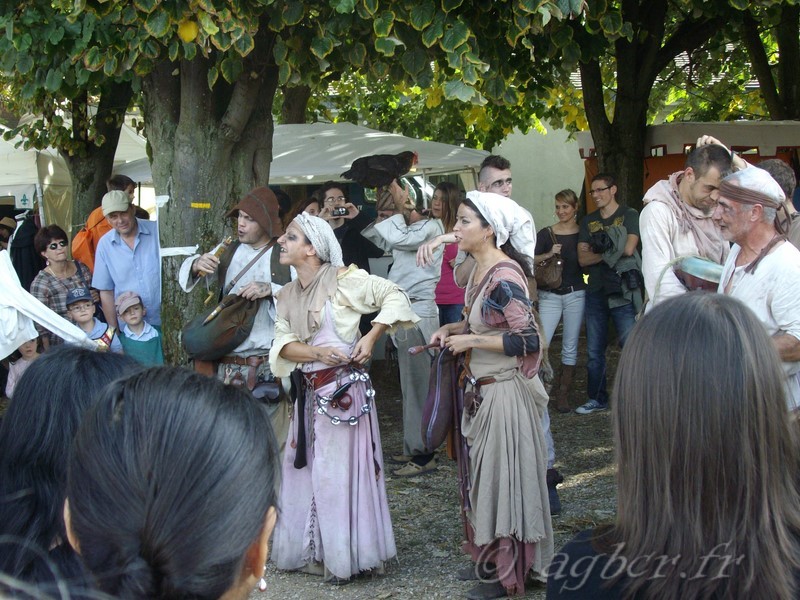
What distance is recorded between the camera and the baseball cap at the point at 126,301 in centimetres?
645

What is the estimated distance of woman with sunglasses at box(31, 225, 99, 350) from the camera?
6.82 m

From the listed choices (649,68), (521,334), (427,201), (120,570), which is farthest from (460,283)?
(427,201)

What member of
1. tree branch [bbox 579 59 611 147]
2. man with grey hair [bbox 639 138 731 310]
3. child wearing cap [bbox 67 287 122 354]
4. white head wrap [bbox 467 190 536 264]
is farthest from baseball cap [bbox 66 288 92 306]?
tree branch [bbox 579 59 611 147]

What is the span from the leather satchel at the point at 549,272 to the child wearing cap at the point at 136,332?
10.4ft

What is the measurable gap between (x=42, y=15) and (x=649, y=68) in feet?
20.9

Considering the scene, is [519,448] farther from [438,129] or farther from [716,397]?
[438,129]

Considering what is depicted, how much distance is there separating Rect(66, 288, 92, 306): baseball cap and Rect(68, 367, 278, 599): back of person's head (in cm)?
517

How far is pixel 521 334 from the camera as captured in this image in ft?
14.0

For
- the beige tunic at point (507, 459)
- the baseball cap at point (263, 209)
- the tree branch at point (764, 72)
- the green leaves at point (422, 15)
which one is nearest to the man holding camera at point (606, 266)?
the green leaves at point (422, 15)

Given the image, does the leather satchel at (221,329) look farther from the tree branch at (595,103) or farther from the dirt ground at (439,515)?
the tree branch at (595,103)

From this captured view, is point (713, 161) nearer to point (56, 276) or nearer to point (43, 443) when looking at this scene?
point (43, 443)

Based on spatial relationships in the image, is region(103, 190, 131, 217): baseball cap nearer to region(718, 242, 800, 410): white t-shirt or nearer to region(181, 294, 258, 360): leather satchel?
region(181, 294, 258, 360): leather satchel

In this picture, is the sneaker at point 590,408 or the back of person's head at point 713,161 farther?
the sneaker at point 590,408

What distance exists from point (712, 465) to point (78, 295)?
18.1ft
